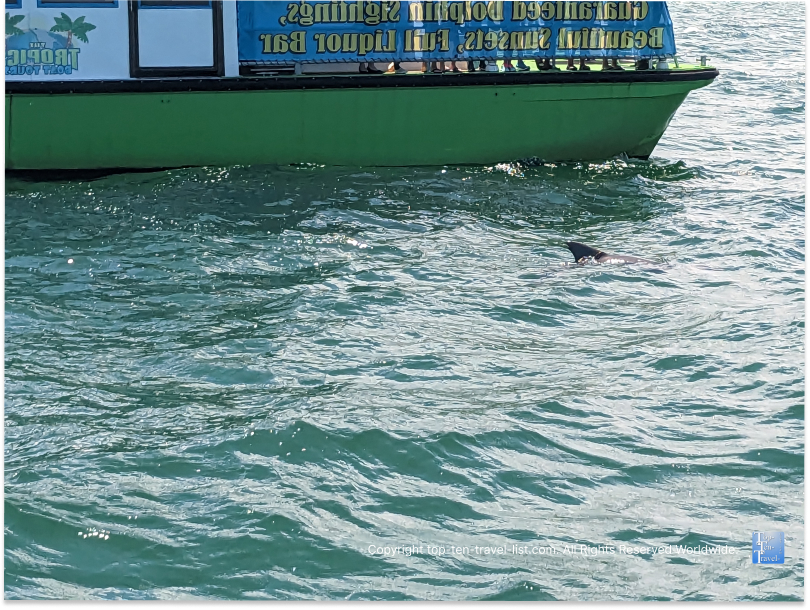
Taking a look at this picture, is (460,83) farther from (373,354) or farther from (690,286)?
(373,354)

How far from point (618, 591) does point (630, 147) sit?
345 inches

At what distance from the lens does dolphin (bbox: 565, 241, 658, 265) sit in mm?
9641

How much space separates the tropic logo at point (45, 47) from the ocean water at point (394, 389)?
131 centimetres

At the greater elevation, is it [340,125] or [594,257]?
[340,125]

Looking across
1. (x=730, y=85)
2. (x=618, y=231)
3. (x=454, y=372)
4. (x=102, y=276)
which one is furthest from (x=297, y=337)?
(x=730, y=85)

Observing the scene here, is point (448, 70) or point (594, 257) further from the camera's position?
point (448, 70)

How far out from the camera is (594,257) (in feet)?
31.7
